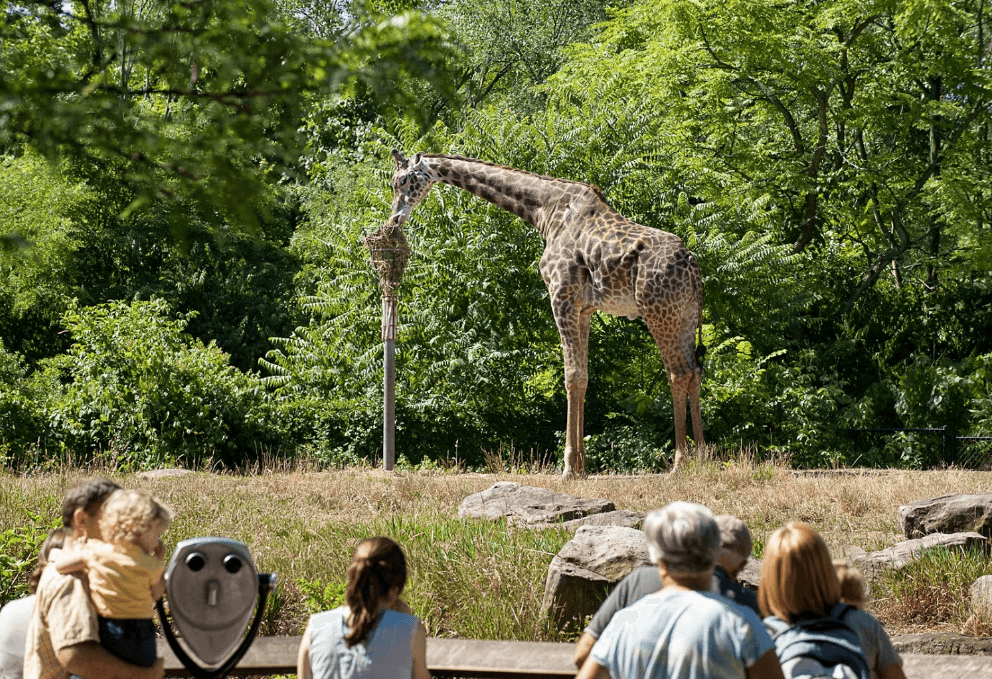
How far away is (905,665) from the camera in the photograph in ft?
17.0

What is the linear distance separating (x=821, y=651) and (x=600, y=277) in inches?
384

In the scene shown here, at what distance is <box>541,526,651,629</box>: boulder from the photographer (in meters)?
6.87

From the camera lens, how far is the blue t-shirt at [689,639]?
3.35 metres

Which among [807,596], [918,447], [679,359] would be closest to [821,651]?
[807,596]

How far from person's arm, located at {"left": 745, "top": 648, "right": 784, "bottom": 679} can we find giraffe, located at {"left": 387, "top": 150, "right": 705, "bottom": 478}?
9852 mm

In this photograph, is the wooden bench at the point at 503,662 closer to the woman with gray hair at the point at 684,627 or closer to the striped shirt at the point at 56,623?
the striped shirt at the point at 56,623

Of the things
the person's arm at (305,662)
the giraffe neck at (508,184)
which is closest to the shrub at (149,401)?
the giraffe neck at (508,184)

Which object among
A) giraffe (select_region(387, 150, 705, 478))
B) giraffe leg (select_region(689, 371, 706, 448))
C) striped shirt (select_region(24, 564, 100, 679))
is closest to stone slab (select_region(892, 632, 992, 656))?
striped shirt (select_region(24, 564, 100, 679))

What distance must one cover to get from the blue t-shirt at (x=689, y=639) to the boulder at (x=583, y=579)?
11.1 feet

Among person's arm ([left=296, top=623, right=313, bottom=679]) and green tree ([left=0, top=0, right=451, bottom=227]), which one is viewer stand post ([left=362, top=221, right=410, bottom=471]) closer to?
green tree ([left=0, top=0, right=451, bottom=227])

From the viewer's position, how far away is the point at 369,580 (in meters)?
3.83

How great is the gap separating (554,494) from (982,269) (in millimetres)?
13697

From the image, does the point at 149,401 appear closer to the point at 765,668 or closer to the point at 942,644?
the point at 942,644

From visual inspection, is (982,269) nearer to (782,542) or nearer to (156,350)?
(156,350)
